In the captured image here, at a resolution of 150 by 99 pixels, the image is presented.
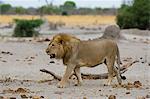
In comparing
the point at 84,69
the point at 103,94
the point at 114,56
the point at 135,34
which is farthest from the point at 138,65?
the point at 135,34

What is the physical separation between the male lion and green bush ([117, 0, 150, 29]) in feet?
126

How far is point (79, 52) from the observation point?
569 inches

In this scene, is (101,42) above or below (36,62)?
above

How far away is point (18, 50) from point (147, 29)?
27.2 m

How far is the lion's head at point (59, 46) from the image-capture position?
1395 cm

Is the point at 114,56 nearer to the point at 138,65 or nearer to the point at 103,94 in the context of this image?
the point at 103,94

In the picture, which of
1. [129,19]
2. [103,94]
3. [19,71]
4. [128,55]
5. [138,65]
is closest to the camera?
[103,94]

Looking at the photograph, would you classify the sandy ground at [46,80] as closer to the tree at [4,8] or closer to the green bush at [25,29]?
the green bush at [25,29]

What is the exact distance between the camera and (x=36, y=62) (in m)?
22.4

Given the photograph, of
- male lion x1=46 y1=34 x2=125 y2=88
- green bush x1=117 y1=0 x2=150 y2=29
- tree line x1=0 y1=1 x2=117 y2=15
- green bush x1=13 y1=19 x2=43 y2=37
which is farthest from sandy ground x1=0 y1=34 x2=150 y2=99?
tree line x1=0 y1=1 x2=117 y2=15

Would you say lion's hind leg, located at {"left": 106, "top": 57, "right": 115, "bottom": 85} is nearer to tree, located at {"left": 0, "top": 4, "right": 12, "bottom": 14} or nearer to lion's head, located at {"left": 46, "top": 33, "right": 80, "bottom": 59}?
lion's head, located at {"left": 46, "top": 33, "right": 80, "bottom": 59}

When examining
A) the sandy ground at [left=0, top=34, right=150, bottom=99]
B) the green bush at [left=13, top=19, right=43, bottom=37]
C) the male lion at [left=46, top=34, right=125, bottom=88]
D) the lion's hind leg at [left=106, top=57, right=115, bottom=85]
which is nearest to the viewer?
the sandy ground at [left=0, top=34, right=150, bottom=99]

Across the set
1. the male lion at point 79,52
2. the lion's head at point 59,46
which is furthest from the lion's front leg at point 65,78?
the lion's head at point 59,46

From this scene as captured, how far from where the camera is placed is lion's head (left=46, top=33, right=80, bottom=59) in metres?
13.9
